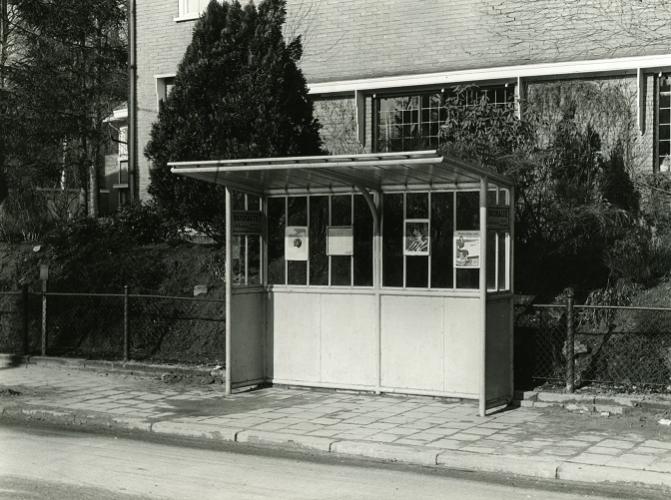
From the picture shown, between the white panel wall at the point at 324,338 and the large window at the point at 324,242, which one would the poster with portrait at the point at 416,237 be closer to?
the large window at the point at 324,242

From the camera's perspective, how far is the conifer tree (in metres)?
14.5

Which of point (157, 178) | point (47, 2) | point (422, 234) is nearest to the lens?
point (422, 234)

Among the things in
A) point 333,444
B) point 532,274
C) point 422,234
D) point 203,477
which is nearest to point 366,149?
point 532,274

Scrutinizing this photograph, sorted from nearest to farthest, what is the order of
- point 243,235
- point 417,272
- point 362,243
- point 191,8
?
point 417,272 < point 362,243 < point 243,235 < point 191,8

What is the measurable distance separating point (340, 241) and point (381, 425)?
9.75 feet

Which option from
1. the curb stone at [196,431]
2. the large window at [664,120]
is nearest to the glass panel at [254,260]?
the curb stone at [196,431]

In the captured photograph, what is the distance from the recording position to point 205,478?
7859 millimetres

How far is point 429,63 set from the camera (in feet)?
58.6

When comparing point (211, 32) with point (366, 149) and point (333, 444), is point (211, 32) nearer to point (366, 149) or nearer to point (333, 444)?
point (366, 149)

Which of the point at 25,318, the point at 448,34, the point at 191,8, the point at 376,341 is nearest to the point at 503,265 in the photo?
the point at 376,341

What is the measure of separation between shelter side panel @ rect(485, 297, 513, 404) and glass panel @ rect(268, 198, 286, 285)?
128 inches

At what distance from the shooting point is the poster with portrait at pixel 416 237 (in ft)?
37.6

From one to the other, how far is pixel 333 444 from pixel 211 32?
884 centimetres

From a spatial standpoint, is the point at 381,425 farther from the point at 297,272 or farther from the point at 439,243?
the point at 297,272
